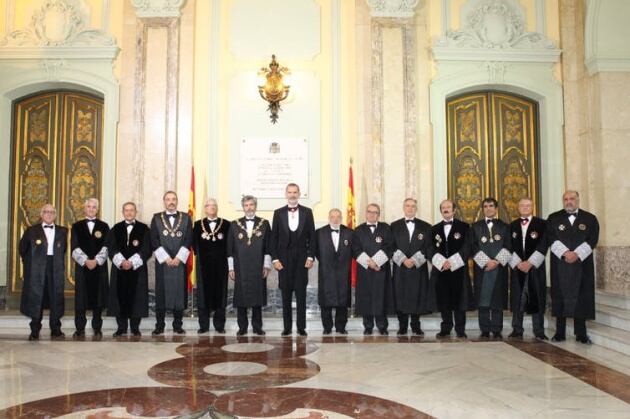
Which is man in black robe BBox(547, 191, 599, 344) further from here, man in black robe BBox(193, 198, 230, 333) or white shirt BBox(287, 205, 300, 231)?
man in black robe BBox(193, 198, 230, 333)

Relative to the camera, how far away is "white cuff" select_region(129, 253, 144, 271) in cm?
619

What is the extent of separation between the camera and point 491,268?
6.02m

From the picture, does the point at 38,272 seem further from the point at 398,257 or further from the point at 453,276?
the point at 453,276

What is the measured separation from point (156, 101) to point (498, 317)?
5.04 meters

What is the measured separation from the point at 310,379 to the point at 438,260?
2642 mm

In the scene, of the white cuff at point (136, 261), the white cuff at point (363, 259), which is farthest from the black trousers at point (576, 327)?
the white cuff at point (136, 261)

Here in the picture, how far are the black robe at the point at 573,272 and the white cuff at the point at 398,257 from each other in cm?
154

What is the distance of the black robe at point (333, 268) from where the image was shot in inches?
244

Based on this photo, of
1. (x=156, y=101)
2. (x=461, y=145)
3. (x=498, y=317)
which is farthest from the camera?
(x=461, y=145)

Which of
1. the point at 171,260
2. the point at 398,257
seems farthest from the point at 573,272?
the point at 171,260

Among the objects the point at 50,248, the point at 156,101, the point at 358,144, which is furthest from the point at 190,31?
the point at 50,248

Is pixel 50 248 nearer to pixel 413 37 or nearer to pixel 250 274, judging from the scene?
pixel 250 274

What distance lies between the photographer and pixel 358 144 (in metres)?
7.53

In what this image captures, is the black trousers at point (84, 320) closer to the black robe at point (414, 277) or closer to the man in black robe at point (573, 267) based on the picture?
the black robe at point (414, 277)
